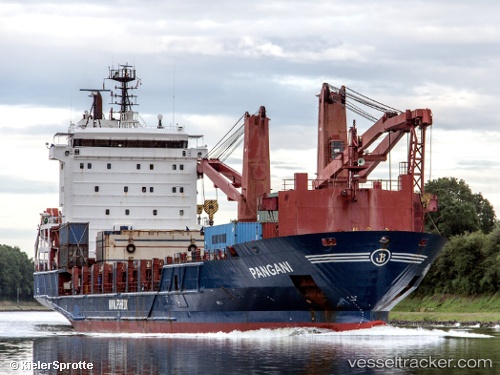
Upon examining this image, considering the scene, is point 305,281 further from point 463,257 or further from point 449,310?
point 463,257

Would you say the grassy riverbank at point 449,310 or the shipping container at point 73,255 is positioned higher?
the shipping container at point 73,255

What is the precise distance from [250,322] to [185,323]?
491 cm

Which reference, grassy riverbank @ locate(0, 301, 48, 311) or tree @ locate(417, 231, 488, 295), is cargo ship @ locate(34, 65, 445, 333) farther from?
grassy riverbank @ locate(0, 301, 48, 311)

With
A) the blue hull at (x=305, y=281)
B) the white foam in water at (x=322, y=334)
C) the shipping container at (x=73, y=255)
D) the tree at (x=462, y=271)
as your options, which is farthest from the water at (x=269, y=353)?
the tree at (x=462, y=271)

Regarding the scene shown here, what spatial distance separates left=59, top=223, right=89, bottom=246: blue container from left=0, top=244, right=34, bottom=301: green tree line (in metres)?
107

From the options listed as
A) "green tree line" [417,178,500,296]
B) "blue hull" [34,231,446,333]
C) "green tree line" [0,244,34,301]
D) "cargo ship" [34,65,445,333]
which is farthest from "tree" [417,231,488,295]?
"green tree line" [0,244,34,301]

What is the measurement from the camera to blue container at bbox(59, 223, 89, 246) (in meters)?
68.4

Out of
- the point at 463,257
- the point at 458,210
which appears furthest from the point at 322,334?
the point at 458,210

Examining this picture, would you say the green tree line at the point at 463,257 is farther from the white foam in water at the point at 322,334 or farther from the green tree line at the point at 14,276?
the green tree line at the point at 14,276

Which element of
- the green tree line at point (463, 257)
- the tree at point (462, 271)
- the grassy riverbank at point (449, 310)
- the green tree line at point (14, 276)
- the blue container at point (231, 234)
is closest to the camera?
the blue container at point (231, 234)

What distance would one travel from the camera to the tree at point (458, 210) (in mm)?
99062

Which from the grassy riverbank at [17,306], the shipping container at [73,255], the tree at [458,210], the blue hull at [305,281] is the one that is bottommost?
the grassy riverbank at [17,306]

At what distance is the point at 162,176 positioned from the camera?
71.1 meters

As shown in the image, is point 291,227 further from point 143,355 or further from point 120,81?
point 120,81
